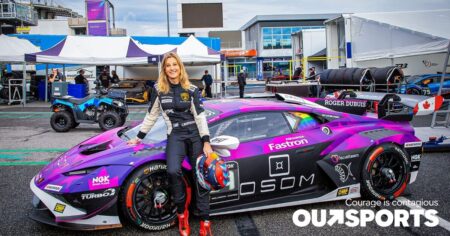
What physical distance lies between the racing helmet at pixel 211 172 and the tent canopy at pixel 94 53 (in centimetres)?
1441

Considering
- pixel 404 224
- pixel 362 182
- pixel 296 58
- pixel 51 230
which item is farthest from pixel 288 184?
pixel 296 58

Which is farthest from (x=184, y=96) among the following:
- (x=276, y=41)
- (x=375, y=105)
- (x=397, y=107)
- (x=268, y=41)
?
(x=276, y=41)

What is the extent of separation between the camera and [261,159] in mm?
3963

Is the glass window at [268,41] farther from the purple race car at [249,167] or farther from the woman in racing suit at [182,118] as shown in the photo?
the woman in racing suit at [182,118]

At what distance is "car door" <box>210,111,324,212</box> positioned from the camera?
3.86m

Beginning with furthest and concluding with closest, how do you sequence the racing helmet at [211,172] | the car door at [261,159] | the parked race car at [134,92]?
the parked race car at [134,92]
the car door at [261,159]
the racing helmet at [211,172]

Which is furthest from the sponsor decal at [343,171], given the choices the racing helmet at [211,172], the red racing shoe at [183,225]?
the red racing shoe at [183,225]

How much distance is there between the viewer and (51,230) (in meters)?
3.78

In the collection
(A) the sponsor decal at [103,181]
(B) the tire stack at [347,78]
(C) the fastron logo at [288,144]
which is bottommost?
(A) the sponsor decal at [103,181]

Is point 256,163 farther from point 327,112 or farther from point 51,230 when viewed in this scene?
point 51,230

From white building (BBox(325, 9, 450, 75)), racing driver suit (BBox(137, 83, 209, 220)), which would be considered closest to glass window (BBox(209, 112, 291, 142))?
racing driver suit (BBox(137, 83, 209, 220))

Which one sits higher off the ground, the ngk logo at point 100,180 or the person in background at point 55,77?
the person in background at point 55,77

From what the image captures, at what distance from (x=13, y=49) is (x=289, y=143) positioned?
704 inches

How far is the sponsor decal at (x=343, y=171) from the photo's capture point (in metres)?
4.25
